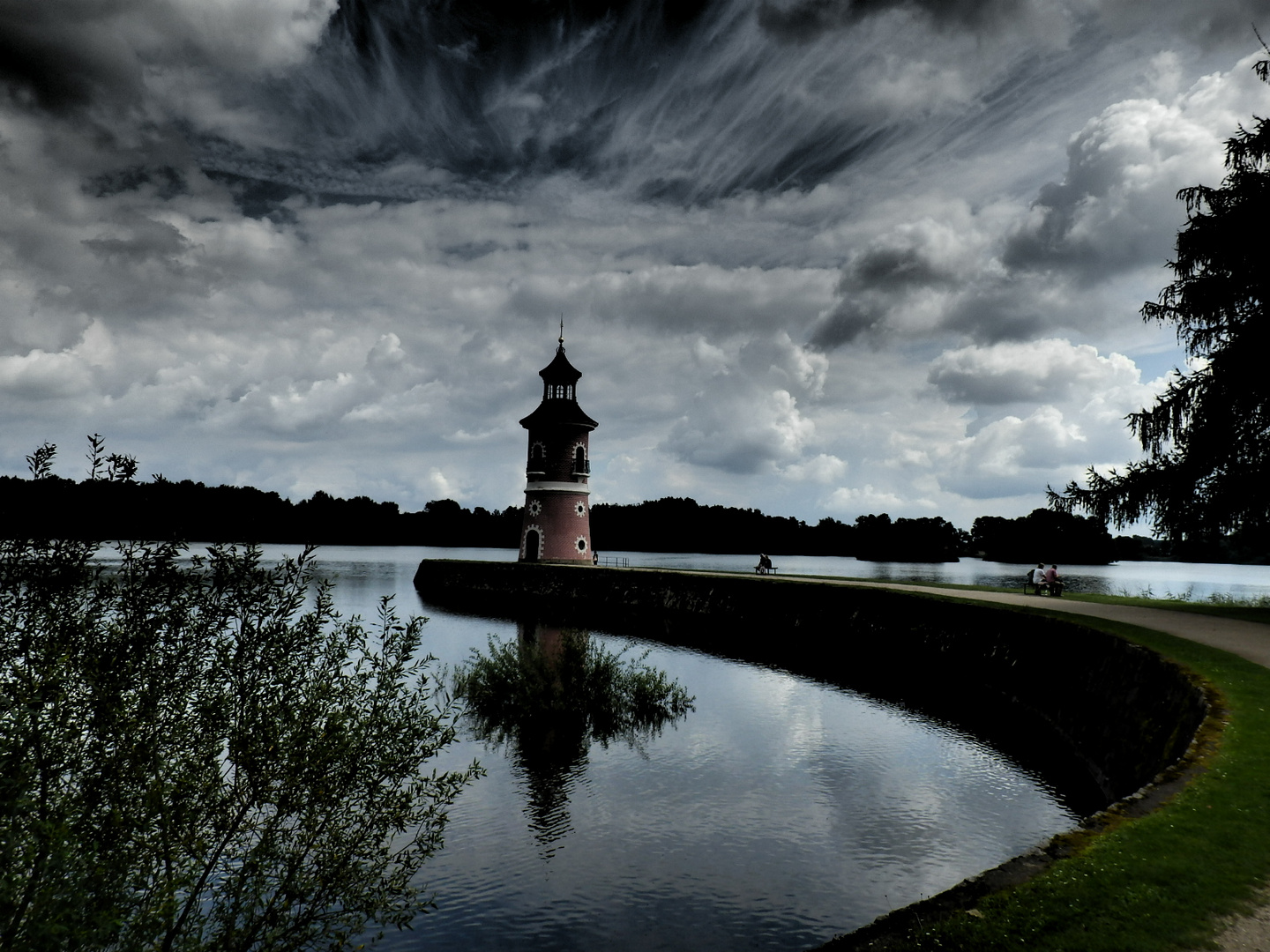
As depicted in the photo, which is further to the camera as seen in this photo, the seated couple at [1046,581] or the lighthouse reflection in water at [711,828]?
the seated couple at [1046,581]

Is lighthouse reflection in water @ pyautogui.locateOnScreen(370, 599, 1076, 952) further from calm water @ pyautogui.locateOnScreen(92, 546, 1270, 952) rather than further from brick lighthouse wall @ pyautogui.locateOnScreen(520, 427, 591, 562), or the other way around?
brick lighthouse wall @ pyautogui.locateOnScreen(520, 427, 591, 562)

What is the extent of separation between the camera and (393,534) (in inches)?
7023

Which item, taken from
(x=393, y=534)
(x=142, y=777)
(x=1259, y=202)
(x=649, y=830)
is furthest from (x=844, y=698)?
(x=393, y=534)

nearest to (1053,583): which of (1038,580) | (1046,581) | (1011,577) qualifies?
(1046,581)

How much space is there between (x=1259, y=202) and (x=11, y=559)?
27.6 metres

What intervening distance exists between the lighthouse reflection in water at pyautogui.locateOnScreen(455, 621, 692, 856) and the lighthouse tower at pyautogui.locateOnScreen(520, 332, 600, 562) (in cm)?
3075

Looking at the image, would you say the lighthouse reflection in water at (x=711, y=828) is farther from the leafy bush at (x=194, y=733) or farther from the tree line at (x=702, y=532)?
the tree line at (x=702, y=532)

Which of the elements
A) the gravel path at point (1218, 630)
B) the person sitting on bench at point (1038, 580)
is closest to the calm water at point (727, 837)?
the gravel path at point (1218, 630)

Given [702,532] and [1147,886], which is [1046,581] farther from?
[702,532]

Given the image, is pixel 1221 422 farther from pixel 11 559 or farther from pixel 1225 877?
pixel 11 559

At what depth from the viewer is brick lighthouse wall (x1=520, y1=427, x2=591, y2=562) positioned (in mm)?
53406


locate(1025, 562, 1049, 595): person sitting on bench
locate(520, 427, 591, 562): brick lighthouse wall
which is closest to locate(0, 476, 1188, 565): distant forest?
locate(520, 427, 591, 562): brick lighthouse wall

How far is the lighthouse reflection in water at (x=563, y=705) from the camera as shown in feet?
57.8

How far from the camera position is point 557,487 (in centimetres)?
5353
